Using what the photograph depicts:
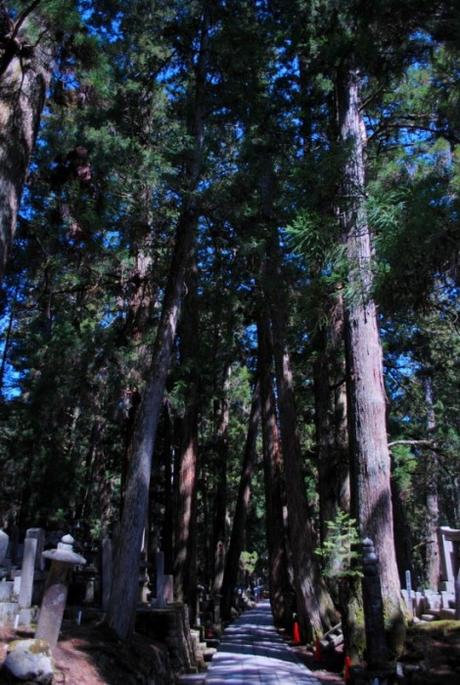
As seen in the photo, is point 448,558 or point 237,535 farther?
point 237,535

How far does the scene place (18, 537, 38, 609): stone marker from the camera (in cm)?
855

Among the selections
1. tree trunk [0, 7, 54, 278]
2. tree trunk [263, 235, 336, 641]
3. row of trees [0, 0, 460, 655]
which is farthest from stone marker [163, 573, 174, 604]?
tree trunk [0, 7, 54, 278]

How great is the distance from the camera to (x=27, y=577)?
8734 mm

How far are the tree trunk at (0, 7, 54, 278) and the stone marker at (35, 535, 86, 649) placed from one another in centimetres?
370

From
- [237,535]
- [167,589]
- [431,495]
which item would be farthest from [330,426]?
[431,495]

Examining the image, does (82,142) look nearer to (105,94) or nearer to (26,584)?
(105,94)

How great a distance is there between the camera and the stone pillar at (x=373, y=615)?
7.05 m

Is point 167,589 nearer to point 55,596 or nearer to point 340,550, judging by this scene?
point 340,550

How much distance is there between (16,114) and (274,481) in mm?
14286

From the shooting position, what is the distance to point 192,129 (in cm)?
1259

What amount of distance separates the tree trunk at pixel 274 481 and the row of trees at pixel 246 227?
82mm

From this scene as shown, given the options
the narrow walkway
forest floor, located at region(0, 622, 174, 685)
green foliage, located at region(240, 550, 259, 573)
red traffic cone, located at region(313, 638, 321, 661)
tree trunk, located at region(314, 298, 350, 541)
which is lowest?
the narrow walkway

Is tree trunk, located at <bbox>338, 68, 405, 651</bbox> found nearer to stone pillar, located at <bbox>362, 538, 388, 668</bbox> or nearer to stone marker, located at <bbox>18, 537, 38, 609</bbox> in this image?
stone pillar, located at <bbox>362, 538, 388, 668</bbox>

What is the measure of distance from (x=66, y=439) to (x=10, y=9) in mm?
18609
